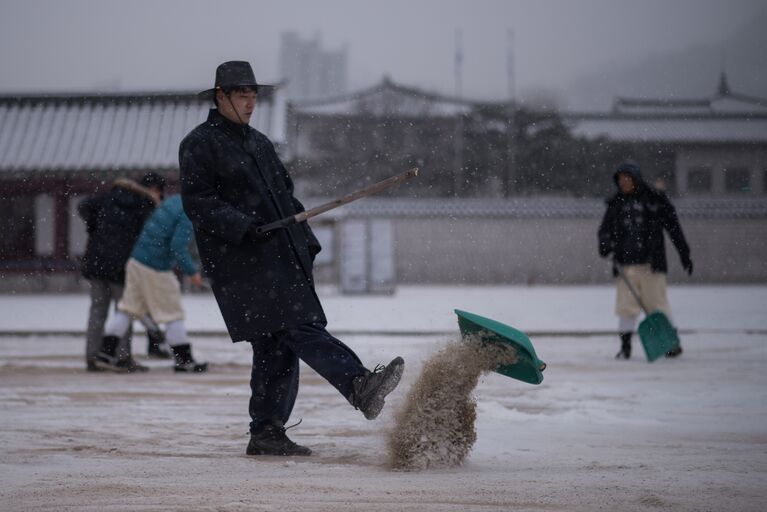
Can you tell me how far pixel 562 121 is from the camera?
33969mm

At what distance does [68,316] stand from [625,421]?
12195 mm

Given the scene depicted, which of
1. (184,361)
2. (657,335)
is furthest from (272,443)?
(657,335)

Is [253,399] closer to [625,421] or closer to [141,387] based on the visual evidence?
[625,421]

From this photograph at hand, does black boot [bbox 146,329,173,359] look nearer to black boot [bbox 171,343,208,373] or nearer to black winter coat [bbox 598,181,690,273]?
black boot [bbox 171,343,208,373]

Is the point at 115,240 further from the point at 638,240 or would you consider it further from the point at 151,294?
the point at 638,240

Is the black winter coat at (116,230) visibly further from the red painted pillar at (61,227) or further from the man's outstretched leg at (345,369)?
the red painted pillar at (61,227)

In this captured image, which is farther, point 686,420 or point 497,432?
point 686,420

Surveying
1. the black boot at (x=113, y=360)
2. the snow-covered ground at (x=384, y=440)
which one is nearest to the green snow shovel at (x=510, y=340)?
the snow-covered ground at (x=384, y=440)

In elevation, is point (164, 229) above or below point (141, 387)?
above

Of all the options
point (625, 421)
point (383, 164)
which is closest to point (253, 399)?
point (625, 421)

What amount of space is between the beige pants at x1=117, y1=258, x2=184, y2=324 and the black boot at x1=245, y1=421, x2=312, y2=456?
12.8 ft

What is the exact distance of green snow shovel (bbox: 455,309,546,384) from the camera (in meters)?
4.10

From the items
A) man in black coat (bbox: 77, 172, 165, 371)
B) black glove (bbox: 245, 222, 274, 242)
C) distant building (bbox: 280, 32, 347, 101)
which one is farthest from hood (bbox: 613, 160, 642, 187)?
distant building (bbox: 280, 32, 347, 101)

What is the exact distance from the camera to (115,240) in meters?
8.72
